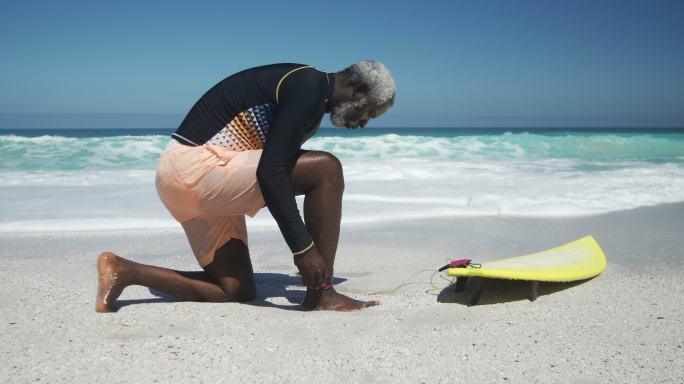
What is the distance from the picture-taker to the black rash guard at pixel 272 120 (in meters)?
2.41

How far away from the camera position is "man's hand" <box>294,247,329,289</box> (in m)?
2.48

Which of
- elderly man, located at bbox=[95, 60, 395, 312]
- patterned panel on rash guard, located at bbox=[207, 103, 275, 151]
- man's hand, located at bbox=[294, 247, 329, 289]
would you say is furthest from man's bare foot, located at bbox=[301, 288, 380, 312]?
patterned panel on rash guard, located at bbox=[207, 103, 275, 151]

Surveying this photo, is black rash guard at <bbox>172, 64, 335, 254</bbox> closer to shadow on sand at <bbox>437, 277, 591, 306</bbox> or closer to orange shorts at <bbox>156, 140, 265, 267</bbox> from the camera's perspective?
orange shorts at <bbox>156, 140, 265, 267</bbox>

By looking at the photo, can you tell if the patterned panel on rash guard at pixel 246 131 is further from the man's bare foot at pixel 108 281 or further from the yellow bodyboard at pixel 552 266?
the yellow bodyboard at pixel 552 266

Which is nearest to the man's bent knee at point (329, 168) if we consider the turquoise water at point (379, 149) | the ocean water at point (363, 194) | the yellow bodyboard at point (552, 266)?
the yellow bodyboard at point (552, 266)

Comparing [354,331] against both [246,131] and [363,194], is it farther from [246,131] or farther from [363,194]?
[363,194]

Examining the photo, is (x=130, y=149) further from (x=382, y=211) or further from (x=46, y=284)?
(x=46, y=284)

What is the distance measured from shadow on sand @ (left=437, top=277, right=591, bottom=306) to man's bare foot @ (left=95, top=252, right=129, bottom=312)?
1.48 m

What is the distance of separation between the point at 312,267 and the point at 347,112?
0.67m

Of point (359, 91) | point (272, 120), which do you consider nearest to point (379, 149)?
point (359, 91)

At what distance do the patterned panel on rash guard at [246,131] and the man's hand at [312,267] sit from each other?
526 mm

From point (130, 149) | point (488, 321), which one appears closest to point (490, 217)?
point (488, 321)

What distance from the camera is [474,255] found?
4.21m

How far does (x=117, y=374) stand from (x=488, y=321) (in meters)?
1.47
